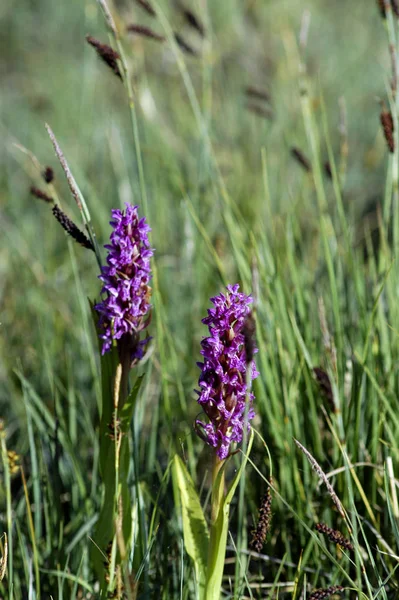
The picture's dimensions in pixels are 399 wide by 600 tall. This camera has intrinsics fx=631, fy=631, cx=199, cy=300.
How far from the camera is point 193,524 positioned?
3.79ft

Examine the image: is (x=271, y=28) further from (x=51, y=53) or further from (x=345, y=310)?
(x=345, y=310)

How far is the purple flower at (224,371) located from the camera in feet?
3.41

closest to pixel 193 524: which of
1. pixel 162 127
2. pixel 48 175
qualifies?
pixel 48 175

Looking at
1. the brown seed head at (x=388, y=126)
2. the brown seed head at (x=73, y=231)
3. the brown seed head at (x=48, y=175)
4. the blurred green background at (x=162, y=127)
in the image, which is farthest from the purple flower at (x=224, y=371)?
the blurred green background at (x=162, y=127)

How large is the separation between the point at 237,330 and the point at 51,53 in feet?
21.8

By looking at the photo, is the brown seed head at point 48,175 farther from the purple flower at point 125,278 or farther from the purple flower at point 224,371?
the purple flower at point 224,371

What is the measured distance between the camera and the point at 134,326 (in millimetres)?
1125

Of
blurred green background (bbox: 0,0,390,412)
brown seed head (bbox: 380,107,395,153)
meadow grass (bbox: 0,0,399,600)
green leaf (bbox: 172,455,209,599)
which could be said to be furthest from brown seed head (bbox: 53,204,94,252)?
brown seed head (bbox: 380,107,395,153)

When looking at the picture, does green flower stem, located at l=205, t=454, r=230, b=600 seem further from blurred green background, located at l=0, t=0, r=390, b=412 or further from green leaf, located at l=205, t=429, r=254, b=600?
blurred green background, located at l=0, t=0, r=390, b=412

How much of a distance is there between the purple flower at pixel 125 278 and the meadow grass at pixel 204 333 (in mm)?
206

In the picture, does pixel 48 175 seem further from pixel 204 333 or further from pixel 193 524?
pixel 204 333

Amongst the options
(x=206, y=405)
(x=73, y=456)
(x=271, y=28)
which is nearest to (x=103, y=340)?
(x=206, y=405)

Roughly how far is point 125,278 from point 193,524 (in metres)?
0.47

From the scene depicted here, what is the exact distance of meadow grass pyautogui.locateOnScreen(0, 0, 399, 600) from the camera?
142 cm
